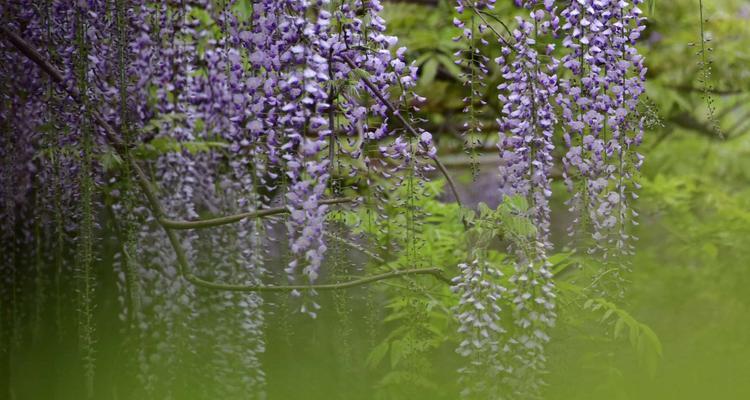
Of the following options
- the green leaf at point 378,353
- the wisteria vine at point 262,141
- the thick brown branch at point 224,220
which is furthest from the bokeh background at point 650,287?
the thick brown branch at point 224,220

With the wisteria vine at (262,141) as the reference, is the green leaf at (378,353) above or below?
below

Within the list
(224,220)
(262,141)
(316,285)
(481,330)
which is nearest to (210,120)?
(262,141)

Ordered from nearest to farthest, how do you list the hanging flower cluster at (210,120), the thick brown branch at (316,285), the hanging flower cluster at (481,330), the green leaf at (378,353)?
the hanging flower cluster at (210,120)
the thick brown branch at (316,285)
the hanging flower cluster at (481,330)
the green leaf at (378,353)

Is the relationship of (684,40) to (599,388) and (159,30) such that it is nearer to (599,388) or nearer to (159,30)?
(599,388)

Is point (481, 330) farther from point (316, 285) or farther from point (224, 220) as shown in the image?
point (224, 220)

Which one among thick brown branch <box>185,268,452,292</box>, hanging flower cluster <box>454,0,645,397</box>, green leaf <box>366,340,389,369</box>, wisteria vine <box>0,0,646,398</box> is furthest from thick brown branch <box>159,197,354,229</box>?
green leaf <box>366,340,389,369</box>

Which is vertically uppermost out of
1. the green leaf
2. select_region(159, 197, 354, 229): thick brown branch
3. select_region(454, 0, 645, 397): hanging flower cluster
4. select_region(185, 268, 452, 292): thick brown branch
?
select_region(454, 0, 645, 397): hanging flower cluster

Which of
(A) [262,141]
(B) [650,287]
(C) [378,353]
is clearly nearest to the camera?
(A) [262,141]

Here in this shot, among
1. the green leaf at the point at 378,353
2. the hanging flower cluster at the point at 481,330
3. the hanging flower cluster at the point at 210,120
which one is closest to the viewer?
the hanging flower cluster at the point at 210,120

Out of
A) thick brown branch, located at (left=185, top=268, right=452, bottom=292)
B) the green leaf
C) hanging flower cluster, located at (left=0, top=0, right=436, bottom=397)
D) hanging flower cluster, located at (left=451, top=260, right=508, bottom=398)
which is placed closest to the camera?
hanging flower cluster, located at (left=0, top=0, right=436, bottom=397)

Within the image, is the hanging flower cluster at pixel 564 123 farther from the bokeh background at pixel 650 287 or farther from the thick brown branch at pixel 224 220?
the thick brown branch at pixel 224 220

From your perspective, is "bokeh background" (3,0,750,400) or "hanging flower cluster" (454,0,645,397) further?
"bokeh background" (3,0,750,400)

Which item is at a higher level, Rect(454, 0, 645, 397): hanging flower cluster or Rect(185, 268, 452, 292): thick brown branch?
Rect(454, 0, 645, 397): hanging flower cluster

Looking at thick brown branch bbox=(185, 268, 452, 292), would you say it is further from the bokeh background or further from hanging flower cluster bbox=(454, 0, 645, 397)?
hanging flower cluster bbox=(454, 0, 645, 397)
